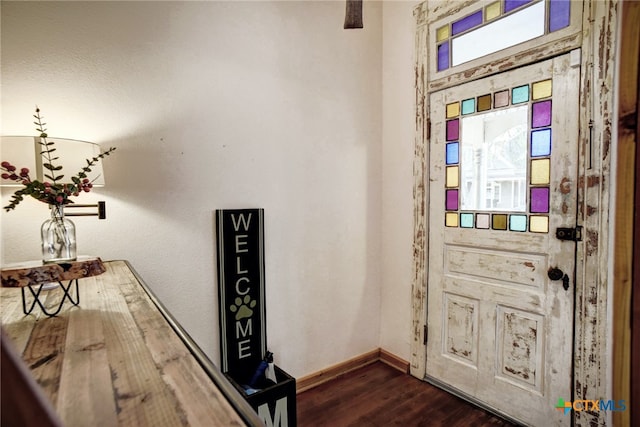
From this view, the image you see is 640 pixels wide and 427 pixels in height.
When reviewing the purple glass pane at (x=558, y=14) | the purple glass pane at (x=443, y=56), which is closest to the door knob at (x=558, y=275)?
the purple glass pane at (x=558, y=14)

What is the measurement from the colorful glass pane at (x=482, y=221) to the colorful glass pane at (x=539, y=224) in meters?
0.24

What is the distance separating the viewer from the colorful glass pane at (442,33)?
84.7 inches

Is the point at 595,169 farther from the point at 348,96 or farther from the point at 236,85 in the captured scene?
the point at 236,85

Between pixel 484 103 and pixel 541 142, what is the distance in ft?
1.41

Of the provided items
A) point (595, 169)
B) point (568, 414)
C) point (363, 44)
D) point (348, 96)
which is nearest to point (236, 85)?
point (348, 96)

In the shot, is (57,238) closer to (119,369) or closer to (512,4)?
(119,369)

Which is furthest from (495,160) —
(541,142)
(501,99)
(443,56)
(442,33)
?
(442,33)

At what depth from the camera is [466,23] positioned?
204cm

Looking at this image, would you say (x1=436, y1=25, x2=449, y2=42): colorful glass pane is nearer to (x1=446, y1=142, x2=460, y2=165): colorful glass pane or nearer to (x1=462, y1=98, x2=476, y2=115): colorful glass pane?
(x1=462, y1=98, x2=476, y2=115): colorful glass pane

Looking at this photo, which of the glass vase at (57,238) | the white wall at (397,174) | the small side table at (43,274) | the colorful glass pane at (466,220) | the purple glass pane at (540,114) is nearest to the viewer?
the small side table at (43,274)

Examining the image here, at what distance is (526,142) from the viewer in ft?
5.85

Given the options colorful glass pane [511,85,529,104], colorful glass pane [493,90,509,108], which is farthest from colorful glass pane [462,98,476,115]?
colorful glass pane [511,85,529,104]

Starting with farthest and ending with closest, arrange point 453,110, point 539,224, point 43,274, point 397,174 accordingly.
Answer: point 397,174, point 453,110, point 539,224, point 43,274

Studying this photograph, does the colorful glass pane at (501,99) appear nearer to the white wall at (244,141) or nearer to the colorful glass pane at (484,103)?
the colorful glass pane at (484,103)
